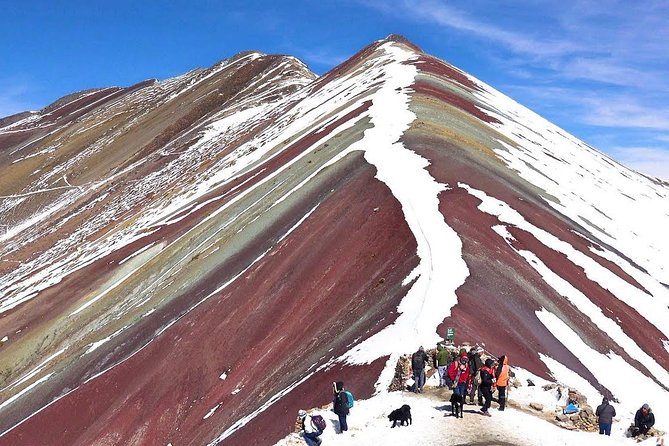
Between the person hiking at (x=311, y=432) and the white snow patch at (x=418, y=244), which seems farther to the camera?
the white snow patch at (x=418, y=244)

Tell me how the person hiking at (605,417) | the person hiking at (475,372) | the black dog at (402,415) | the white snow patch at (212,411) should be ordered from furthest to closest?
1. the white snow patch at (212,411)
2. the person hiking at (475,372)
3. the person hiking at (605,417)
4. the black dog at (402,415)

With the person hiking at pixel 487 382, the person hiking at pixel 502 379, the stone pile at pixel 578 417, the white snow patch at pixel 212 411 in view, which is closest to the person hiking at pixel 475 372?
the person hiking at pixel 487 382

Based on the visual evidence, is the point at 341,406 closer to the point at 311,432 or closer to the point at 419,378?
the point at 311,432

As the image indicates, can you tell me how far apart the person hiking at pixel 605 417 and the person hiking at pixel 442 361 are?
12.4 feet

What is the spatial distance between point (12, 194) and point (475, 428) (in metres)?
134

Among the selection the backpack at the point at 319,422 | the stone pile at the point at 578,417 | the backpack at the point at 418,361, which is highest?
the backpack at the point at 418,361

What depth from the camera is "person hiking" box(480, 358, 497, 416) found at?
1468 centimetres

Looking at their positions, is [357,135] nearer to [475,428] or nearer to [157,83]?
[475,428]

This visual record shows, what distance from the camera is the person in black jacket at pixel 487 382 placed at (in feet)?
48.2

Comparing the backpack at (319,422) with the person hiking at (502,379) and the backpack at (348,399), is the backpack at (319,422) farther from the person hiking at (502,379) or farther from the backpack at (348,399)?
the person hiking at (502,379)

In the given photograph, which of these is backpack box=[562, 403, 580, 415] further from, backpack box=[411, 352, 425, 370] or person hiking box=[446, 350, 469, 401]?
backpack box=[411, 352, 425, 370]

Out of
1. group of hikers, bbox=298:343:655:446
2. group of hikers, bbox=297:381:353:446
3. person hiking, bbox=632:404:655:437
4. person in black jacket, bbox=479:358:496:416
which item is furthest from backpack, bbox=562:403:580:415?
group of hikers, bbox=297:381:353:446

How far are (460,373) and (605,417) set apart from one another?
146 inches

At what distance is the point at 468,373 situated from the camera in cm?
1482
